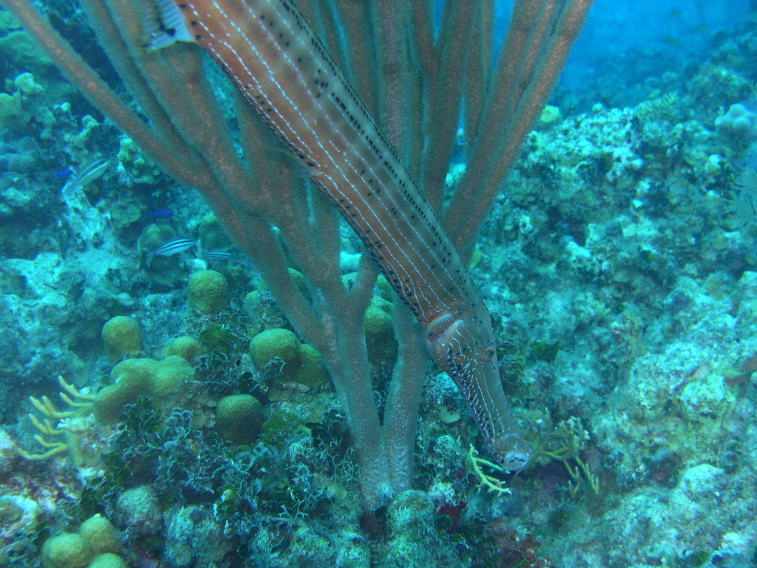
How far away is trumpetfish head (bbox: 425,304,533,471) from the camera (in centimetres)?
292

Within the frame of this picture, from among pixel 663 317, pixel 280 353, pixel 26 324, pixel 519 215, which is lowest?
pixel 663 317

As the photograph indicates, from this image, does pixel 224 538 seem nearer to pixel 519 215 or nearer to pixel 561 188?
pixel 519 215

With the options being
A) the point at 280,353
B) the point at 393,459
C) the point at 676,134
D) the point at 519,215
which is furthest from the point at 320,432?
the point at 676,134

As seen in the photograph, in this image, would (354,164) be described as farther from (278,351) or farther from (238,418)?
(238,418)

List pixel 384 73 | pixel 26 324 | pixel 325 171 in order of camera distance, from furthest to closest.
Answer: pixel 26 324 → pixel 384 73 → pixel 325 171

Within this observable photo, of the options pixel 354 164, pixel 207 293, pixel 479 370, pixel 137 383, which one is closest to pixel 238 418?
pixel 137 383

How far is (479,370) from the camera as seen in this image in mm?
2980

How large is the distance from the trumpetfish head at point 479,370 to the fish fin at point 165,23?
242 cm

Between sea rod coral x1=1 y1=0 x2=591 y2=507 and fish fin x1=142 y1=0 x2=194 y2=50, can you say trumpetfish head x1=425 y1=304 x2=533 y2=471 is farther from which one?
fish fin x1=142 y1=0 x2=194 y2=50

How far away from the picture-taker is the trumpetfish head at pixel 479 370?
2916 millimetres

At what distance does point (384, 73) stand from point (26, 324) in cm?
755

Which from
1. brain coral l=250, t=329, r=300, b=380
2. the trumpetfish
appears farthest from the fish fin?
brain coral l=250, t=329, r=300, b=380

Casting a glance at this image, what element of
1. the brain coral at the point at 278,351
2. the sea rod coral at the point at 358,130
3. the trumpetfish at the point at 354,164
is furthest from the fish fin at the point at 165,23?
the brain coral at the point at 278,351

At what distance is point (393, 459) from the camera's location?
3656 millimetres
